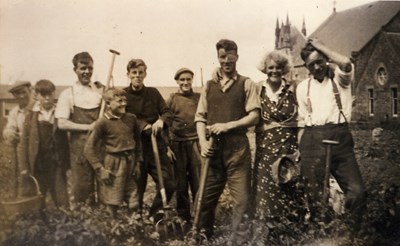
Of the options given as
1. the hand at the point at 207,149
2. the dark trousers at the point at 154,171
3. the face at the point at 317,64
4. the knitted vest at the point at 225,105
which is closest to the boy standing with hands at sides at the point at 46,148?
the dark trousers at the point at 154,171

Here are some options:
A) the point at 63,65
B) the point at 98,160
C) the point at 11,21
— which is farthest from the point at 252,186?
the point at 11,21

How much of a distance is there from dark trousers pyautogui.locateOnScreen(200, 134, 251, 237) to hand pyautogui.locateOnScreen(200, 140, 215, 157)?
0.07 m

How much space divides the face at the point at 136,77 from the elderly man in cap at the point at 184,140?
0.29 metres

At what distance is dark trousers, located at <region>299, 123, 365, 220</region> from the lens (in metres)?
4.27

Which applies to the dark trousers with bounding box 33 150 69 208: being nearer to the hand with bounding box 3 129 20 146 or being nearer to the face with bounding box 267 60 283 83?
the hand with bounding box 3 129 20 146

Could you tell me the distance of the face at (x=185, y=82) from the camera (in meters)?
4.12

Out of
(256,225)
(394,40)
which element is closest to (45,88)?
(256,225)

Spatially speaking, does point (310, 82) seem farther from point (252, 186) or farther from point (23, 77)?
point (23, 77)

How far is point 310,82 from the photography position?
429 cm

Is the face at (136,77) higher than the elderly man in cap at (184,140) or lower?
higher

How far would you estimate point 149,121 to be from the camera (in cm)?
409

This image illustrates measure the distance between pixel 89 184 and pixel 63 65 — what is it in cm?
107

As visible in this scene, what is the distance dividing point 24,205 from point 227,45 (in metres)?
2.27

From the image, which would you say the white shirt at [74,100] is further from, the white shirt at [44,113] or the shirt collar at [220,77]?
the shirt collar at [220,77]
